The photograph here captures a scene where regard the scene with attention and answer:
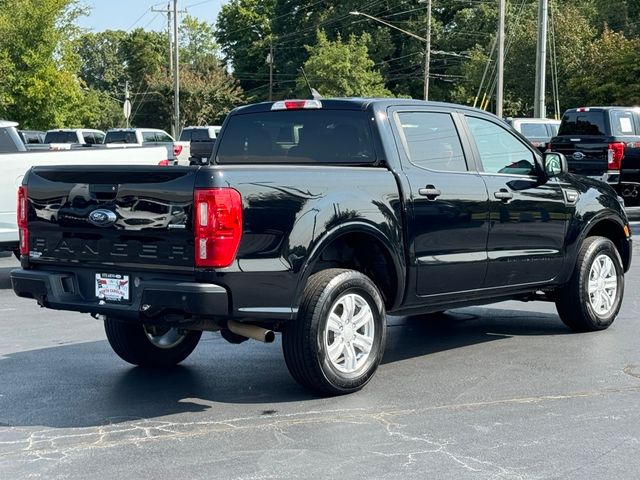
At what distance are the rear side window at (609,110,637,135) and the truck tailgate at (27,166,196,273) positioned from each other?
16.8 metres

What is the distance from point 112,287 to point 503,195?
3118 millimetres

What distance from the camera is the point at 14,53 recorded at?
41.0 meters

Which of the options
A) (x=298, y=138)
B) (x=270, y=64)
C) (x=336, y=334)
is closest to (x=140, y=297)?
(x=336, y=334)

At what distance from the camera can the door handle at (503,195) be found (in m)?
7.86

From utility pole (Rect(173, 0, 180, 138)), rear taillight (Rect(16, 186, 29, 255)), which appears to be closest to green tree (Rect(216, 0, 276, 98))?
utility pole (Rect(173, 0, 180, 138))

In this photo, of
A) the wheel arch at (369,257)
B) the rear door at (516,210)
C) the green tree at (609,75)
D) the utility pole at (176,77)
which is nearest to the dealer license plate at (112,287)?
the wheel arch at (369,257)

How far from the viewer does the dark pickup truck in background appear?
2089 centimetres

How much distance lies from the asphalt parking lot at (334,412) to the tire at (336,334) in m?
0.15

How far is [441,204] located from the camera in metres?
7.34

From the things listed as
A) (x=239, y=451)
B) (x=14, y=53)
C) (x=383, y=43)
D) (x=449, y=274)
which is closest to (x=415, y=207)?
(x=449, y=274)

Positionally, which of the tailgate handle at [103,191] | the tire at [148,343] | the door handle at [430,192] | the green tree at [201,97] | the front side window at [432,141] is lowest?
the tire at [148,343]

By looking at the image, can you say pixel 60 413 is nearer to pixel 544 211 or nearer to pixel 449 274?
pixel 449 274

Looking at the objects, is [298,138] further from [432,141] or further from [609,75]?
[609,75]

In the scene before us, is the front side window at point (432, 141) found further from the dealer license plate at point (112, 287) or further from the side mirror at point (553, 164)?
the dealer license plate at point (112, 287)
